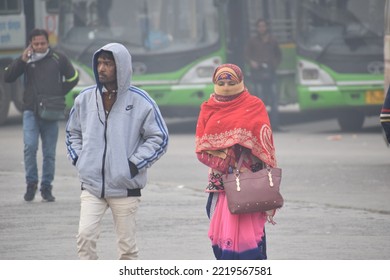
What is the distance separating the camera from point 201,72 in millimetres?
22531

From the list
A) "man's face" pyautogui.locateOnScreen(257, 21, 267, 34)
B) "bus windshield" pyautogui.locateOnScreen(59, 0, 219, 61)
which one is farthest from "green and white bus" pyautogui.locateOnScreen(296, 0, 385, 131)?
"bus windshield" pyautogui.locateOnScreen(59, 0, 219, 61)

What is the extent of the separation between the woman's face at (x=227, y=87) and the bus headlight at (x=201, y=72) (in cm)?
1388

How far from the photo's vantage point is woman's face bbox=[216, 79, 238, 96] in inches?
336

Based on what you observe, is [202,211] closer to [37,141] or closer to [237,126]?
[37,141]

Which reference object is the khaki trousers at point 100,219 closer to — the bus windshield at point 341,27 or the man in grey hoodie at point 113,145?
the man in grey hoodie at point 113,145

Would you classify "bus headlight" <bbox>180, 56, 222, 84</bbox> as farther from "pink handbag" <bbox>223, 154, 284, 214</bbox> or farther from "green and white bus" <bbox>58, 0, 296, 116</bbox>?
"pink handbag" <bbox>223, 154, 284, 214</bbox>

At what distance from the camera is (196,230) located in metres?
11.4

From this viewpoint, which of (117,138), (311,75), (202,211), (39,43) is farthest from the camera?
(311,75)

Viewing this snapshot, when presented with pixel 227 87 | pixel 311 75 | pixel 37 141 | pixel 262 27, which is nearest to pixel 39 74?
pixel 37 141

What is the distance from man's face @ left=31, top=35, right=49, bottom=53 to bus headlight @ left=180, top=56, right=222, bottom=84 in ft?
30.8

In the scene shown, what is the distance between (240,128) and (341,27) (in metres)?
14.4
